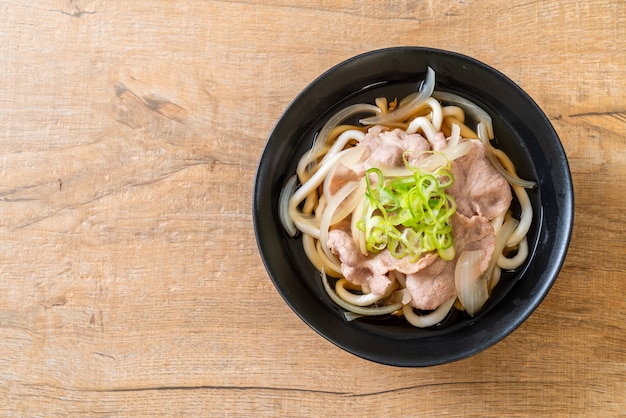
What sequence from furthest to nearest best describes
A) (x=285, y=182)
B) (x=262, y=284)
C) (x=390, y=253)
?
1. (x=262, y=284)
2. (x=285, y=182)
3. (x=390, y=253)

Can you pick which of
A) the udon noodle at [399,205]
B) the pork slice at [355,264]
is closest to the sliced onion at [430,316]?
the udon noodle at [399,205]

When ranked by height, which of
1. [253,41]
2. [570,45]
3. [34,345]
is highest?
[570,45]

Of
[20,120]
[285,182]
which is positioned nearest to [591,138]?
[285,182]

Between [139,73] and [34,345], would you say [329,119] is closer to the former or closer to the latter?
[139,73]

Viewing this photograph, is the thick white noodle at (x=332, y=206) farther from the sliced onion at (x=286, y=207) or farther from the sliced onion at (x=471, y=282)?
the sliced onion at (x=471, y=282)

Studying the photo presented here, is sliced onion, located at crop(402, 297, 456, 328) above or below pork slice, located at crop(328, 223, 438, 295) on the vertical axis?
below

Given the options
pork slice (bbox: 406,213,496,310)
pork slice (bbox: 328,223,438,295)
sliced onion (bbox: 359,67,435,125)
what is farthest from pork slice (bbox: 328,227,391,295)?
sliced onion (bbox: 359,67,435,125)

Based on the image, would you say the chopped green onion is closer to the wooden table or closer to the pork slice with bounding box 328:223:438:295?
the pork slice with bounding box 328:223:438:295
